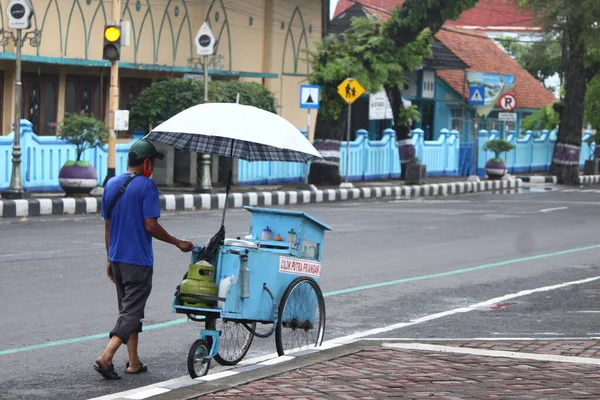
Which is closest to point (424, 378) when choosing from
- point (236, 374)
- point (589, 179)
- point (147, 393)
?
point (236, 374)

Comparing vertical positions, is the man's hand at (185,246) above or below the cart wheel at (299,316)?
above

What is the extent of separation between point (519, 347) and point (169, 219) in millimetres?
13049

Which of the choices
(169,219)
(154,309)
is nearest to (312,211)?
(169,219)

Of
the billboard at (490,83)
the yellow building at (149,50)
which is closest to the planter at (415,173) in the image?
the yellow building at (149,50)

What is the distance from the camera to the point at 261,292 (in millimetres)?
8469

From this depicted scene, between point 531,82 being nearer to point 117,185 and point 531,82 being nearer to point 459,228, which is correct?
point 459,228

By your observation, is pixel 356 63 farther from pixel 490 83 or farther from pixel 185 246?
pixel 185 246

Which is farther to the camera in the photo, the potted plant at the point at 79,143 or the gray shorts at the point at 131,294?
the potted plant at the point at 79,143

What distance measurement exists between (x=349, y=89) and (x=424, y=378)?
77.7 ft

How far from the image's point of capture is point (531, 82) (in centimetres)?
5794

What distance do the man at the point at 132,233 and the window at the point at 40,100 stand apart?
21638 mm

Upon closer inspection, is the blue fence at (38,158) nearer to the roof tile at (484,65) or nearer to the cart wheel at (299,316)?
the cart wheel at (299,316)

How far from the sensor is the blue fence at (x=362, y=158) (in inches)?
966

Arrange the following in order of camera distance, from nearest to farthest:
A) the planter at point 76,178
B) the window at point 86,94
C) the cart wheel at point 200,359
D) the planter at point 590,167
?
the cart wheel at point 200,359 < the planter at point 76,178 < the window at point 86,94 < the planter at point 590,167
